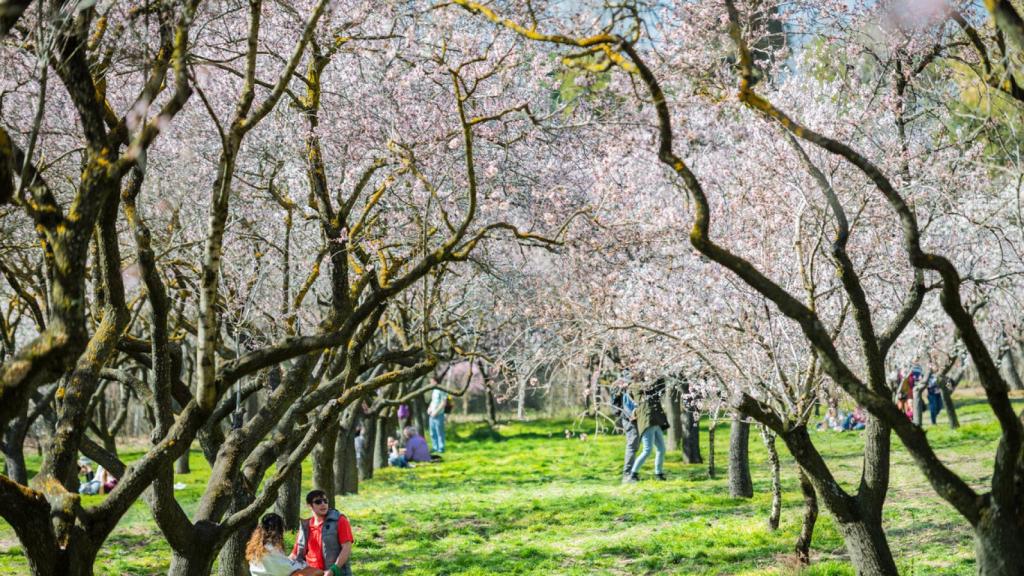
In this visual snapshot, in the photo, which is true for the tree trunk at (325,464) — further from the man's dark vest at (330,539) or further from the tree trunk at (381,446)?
the tree trunk at (381,446)

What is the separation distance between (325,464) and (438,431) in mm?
14888

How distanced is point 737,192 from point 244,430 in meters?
6.15

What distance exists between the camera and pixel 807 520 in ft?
33.9

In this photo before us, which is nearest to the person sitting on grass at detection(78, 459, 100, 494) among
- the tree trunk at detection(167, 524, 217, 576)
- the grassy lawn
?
the grassy lawn

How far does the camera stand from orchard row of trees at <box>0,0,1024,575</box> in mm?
6297

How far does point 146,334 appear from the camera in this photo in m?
16.3

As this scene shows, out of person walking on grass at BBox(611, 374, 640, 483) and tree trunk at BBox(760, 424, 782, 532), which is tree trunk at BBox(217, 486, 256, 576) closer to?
tree trunk at BBox(760, 424, 782, 532)

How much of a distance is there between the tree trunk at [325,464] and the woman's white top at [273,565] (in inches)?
181

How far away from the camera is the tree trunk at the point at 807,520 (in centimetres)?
1029

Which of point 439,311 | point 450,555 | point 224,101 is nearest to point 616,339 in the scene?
point 439,311

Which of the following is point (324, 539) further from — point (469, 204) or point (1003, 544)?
point (1003, 544)

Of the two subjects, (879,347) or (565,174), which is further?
(565,174)

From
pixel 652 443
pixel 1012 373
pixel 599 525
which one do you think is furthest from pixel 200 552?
pixel 1012 373

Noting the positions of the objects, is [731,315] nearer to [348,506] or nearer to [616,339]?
[616,339]
